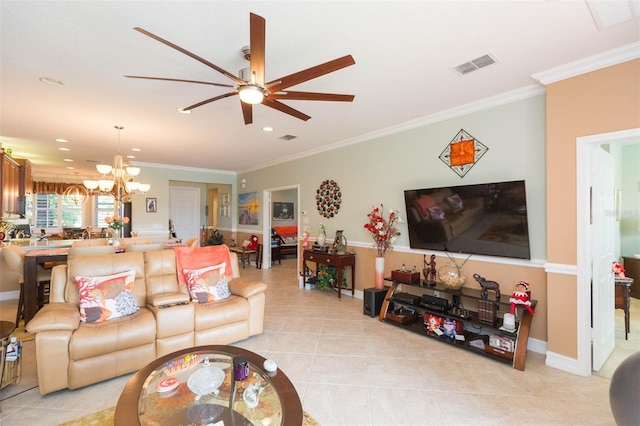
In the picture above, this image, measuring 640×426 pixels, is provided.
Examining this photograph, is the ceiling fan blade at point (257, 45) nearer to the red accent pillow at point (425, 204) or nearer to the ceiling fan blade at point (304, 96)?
the ceiling fan blade at point (304, 96)

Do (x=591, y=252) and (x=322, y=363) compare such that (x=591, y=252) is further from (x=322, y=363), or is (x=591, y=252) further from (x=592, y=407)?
(x=322, y=363)

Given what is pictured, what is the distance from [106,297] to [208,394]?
1622mm

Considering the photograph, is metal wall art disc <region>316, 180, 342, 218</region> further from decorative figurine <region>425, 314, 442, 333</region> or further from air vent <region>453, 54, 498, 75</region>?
air vent <region>453, 54, 498, 75</region>

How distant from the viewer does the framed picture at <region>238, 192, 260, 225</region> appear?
7.66 meters

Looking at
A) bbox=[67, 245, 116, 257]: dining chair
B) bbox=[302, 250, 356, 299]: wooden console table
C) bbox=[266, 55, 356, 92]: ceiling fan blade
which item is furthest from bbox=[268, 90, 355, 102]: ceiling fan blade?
bbox=[302, 250, 356, 299]: wooden console table

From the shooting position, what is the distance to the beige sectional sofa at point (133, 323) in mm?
2242

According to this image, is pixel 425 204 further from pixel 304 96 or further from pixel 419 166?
pixel 304 96

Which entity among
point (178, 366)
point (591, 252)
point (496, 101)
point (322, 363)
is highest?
point (496, 101)

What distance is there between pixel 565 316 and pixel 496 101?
227 centimetres

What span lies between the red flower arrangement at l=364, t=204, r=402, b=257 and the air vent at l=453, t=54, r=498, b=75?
2036 mm

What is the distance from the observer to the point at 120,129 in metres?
4.37

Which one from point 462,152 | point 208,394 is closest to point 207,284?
point 208,394

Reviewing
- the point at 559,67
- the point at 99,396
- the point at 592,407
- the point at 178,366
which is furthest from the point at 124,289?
the point at 559,67

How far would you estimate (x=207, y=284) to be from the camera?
3229 mm
